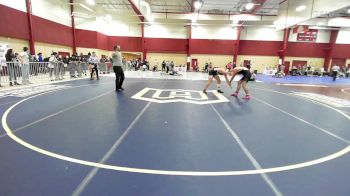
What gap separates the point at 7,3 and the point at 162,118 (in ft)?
56.1

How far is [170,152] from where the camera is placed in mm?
3396

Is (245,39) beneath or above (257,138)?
above

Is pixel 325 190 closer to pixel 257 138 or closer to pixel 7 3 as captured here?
pixel 257 138

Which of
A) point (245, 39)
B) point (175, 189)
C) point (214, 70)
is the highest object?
point (245, 39)

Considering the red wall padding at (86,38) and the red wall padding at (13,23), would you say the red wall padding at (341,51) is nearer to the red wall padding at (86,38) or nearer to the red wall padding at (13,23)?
the red wall padding at (86,38)

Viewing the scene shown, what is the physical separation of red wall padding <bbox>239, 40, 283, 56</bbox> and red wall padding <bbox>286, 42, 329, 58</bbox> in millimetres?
1844

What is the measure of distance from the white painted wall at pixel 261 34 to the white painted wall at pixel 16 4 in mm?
26306

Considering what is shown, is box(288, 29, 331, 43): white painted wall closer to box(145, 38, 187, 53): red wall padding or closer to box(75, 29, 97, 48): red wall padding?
box(145, 38, 187, 53): red wall padding

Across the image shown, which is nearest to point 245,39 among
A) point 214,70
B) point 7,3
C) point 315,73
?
point 315,73

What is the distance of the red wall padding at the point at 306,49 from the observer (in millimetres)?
31281

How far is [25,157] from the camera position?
10.1 ft

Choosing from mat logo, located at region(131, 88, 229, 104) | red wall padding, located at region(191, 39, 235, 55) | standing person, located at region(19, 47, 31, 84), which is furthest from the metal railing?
red wall padding, located at region(191, 39, 235, 55)

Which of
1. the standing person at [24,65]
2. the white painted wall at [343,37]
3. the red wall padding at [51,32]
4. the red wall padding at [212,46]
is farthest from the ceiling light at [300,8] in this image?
the red wall padding at [51,32]

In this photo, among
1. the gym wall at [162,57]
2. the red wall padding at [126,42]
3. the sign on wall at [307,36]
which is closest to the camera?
the sign on wall at [307,36]
